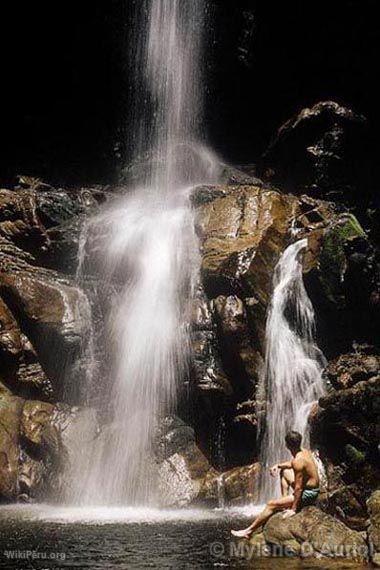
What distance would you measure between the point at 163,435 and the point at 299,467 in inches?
236

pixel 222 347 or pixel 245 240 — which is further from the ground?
pixel 245 240

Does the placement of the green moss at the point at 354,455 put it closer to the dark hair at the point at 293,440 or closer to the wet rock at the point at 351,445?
the wet rock at the point at 351,445

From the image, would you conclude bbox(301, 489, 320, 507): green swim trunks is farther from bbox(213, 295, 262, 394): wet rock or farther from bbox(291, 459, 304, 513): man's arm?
Result: bbox(213, 295, 262, 394): wet rock

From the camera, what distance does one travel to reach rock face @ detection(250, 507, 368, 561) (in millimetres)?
7074

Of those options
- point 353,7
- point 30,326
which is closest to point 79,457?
point 30,326

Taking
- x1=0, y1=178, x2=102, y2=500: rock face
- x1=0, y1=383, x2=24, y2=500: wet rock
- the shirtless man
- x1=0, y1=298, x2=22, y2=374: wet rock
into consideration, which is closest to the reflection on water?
the shirtless man

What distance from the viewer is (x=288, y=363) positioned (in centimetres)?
1418

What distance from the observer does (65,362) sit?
1552 cm

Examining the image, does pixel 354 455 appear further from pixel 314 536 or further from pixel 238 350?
pixel 238 350

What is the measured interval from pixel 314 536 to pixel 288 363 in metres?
7.08

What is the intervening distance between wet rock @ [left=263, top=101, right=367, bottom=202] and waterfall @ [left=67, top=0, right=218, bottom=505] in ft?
13.9


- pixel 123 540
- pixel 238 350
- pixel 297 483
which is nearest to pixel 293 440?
pixel 297 483

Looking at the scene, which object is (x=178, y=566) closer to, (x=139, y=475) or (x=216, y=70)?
(x=139, y=475)

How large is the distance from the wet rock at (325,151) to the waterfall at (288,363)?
22.0 feet
